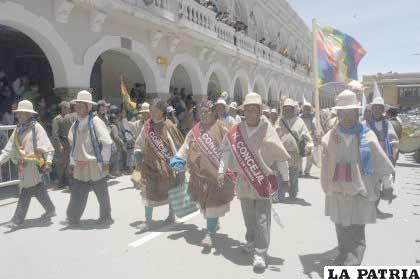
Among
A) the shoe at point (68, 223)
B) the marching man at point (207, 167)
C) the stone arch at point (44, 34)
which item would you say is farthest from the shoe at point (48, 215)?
the stone arch at point (44, 34)

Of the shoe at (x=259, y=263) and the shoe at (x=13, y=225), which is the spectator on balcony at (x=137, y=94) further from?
the shoe at (x=259, y=263)

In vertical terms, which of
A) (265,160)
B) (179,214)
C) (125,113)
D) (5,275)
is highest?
(125,113)

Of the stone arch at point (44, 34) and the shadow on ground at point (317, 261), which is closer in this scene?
the shadow on ground at point (317, 261)

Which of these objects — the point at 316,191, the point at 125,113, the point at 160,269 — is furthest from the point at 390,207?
the point at 125,113

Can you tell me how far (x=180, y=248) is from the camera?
14.8ft

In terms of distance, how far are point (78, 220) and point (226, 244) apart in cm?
219

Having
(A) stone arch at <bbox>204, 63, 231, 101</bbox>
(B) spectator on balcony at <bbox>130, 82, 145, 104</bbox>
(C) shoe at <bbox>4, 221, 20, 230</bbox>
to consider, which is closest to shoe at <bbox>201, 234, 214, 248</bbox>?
(C) shoe at <bbox>4, 221, 20, 230</bbox>

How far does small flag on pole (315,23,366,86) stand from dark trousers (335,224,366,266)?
570cm

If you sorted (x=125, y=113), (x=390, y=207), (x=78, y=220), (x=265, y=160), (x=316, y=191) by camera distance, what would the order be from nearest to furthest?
1. (x=265, y=160)
2. (x=78, y=220)
3. (x=390, y=207)
4. (x=316, y=191)
5. (x=125, y=113)

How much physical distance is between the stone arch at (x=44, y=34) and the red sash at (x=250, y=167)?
18.4 ft

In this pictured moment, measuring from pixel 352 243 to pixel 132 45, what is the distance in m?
8.83

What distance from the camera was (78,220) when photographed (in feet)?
17.9

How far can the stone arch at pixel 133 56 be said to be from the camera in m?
9.38

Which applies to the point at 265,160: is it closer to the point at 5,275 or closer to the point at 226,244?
the point at 226,244
